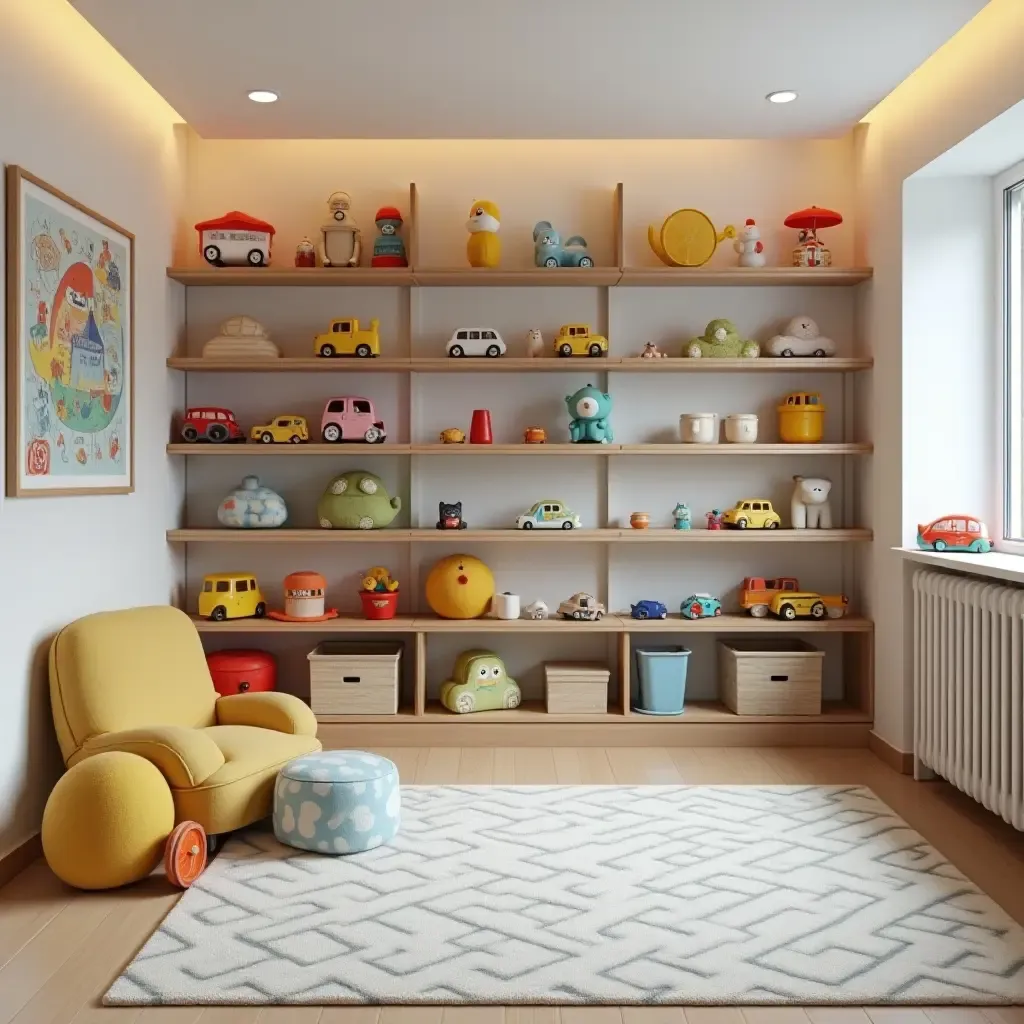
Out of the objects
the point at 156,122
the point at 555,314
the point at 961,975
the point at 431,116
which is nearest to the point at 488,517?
the point at 555,314

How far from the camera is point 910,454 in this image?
13.4ft

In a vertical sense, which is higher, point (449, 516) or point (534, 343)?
point (534, 343)

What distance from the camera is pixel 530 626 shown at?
14.5 ft

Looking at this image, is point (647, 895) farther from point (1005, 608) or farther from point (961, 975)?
point (1005, 608)

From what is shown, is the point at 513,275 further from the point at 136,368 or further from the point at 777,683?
the point at 777,683

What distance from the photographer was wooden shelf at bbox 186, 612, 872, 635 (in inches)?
172

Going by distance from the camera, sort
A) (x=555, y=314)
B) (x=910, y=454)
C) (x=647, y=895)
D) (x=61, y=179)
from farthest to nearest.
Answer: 1. (x=555, y=314)
2. (x=910, y=454)
3. (x=61, y=179)
4. (x=647, y=895)

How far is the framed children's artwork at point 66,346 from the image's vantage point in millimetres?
3035

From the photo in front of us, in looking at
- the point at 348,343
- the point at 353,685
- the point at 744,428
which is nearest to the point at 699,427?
the point at 744,428

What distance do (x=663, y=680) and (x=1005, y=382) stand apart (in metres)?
1.77

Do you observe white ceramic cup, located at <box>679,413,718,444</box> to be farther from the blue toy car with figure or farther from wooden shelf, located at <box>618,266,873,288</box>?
the blue toy car with figure

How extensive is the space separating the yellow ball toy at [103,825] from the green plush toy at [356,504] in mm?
1780

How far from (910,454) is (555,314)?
1625 millimetres

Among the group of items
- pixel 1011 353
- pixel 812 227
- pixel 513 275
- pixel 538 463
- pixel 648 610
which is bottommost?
pixel 648 610
